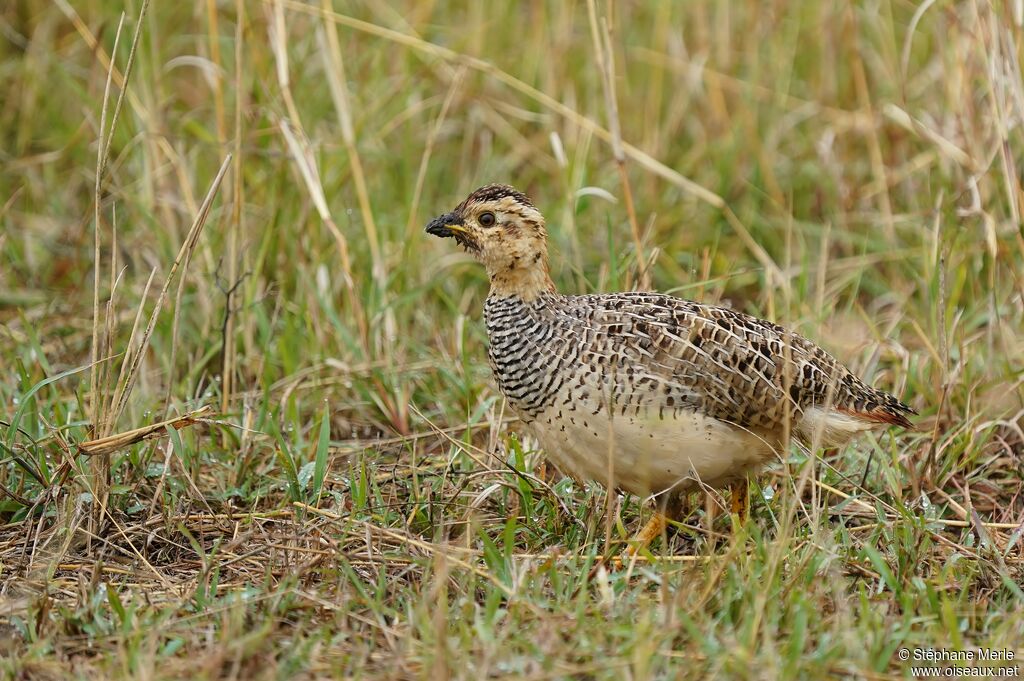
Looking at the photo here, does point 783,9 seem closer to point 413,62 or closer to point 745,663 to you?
point 413,62

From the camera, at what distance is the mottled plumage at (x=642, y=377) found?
4.17 meters

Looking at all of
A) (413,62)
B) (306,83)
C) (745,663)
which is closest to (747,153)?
(413,62)

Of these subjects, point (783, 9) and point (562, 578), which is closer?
point (562, 578)

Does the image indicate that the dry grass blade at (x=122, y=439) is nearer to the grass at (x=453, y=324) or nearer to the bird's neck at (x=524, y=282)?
the grass at (x=453, y=324)

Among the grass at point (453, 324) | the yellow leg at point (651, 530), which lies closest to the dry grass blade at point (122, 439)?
the grass at point (453, 324)

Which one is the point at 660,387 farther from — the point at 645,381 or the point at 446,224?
the point at 446,224

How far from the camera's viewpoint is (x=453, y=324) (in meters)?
6.02

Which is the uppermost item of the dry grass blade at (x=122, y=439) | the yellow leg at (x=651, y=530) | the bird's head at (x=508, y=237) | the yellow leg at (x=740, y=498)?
the bird's head at (x=508, y=237)

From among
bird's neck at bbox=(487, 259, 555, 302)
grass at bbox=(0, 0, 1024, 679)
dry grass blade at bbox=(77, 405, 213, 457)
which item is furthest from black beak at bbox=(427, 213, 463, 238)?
dry grass blade at bbox=(77, 405, 213, 457)

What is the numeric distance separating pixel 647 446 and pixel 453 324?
6.65 feet

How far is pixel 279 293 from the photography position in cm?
582

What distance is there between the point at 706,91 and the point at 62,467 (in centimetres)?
446

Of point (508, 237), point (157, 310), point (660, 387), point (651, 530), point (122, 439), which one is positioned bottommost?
point (651, 530)

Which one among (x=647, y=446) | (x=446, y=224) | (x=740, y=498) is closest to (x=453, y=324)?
(x=446, y=224)
